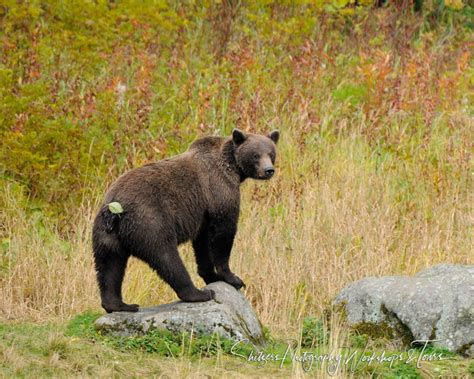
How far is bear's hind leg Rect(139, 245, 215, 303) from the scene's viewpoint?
704cm

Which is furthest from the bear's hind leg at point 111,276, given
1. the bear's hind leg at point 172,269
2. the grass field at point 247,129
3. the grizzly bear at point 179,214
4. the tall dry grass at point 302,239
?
the tall dry grass at point 302,239

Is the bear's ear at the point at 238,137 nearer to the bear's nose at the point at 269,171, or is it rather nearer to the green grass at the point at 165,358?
the bear's nose at the point at 269,171

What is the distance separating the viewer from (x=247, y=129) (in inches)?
449

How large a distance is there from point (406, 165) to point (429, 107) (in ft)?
3.11

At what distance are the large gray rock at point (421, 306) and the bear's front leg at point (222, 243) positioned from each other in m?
1.15

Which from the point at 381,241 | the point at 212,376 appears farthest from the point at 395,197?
the point at 212,376

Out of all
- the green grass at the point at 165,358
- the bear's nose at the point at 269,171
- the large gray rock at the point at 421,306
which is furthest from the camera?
the bear's nose at the point at 269,171

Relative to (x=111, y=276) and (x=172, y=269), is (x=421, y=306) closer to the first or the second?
(x=172, y=269)

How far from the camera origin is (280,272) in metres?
9.34

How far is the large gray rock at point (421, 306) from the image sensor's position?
7.45m

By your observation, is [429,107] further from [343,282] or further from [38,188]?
[38,188]

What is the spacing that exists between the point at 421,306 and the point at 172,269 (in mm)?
2157

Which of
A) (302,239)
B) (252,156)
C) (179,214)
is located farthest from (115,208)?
(302,239)

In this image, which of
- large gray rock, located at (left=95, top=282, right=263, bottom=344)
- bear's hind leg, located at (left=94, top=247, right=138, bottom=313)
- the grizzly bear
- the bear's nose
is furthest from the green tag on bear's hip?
the bear's nose
